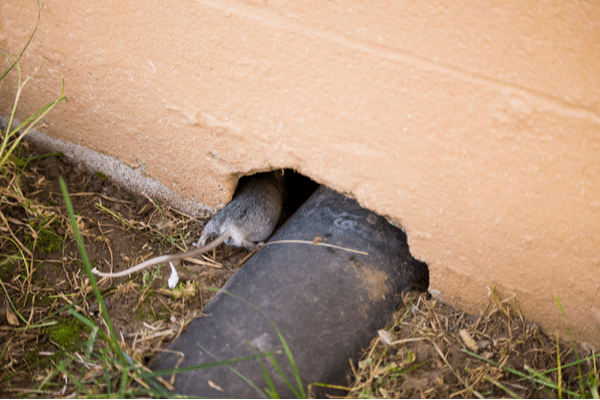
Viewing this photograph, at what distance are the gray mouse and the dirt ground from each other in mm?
94

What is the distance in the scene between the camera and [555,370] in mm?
1506

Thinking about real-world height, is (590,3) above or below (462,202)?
above

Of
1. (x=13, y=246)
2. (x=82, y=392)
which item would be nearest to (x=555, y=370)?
(x=82, y=392)

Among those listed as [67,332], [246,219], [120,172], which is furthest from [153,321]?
[120,172]

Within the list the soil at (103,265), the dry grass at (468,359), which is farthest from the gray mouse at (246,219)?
the dry grass at (468,359)

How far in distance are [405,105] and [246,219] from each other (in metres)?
0.95

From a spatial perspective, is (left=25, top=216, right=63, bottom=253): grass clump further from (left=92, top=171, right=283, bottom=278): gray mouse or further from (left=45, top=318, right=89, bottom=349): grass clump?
(left=45, top=318, right=89, bottom=349): grass clump

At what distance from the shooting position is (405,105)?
1417mm

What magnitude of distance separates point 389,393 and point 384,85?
1089 mm

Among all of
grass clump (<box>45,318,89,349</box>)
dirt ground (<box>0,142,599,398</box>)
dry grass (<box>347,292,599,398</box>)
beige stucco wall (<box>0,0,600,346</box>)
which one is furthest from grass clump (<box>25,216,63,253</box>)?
dry grass (<box>347,292,599,398</box>)

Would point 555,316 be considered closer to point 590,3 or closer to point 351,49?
point 590,3

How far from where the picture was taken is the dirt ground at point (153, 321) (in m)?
1.44

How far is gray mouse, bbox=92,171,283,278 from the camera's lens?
1896 millimetres

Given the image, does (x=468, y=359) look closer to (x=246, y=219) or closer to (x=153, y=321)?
(x=246, y=219)
